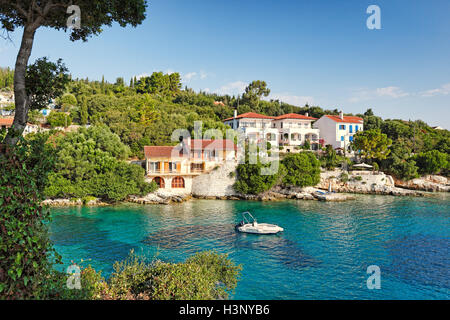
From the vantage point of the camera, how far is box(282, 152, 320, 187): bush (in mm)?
41156

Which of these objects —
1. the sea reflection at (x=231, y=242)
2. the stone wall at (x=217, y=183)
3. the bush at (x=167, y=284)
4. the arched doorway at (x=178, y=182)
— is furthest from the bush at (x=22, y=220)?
the stone wall at (x=217, y=183)

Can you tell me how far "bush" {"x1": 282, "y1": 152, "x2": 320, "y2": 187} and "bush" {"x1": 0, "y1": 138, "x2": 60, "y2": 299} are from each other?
37271 millimetres

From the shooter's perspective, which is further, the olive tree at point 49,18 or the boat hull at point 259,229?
the boat hull at point 259,229

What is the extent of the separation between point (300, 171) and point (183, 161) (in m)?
16.8

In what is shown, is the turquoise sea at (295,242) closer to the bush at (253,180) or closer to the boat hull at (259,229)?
the boat hull at (259,229)

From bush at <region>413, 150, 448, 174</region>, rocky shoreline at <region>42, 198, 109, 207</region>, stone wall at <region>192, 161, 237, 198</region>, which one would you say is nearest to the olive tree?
rocky shoreline at <region>42, 198, 109, 207</region>

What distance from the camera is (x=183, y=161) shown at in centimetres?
3966

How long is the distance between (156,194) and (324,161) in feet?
95.7

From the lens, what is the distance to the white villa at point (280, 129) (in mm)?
57875

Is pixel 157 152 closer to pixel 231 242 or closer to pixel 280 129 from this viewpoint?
pixel 231 242

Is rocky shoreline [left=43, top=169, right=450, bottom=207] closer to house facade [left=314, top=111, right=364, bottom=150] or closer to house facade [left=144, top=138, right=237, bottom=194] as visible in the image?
house facade [left=144, top=138, right=237, bottom=194]

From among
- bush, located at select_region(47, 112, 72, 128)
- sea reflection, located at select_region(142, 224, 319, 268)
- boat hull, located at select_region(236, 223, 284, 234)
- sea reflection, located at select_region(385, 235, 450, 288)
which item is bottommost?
sea reflection, located at select_region(385, 235, 450, 288)

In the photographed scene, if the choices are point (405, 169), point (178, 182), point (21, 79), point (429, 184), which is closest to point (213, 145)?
point (178, 182)

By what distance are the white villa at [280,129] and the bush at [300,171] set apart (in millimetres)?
14414
